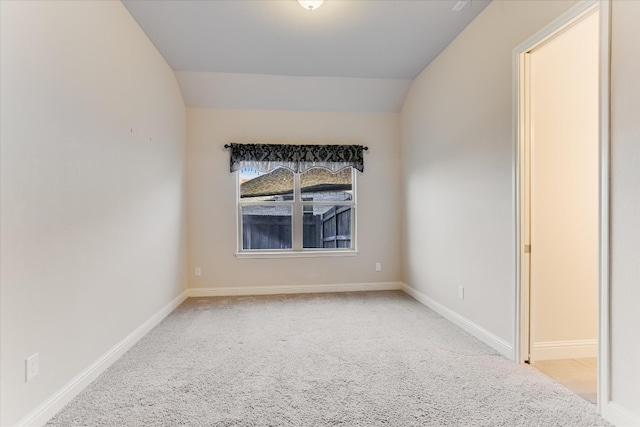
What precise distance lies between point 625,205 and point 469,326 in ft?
5.70

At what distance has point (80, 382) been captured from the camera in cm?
204

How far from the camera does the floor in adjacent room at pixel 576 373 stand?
79.9 inches

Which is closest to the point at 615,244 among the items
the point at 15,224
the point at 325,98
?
the point at 15,224

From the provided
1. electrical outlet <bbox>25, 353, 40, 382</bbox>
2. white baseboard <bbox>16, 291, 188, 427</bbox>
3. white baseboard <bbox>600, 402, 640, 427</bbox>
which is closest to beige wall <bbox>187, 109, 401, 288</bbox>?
white baseboard <bbox>16, 291, 188, 427</bbox>

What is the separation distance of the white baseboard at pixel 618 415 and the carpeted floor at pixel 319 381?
0.18 feet

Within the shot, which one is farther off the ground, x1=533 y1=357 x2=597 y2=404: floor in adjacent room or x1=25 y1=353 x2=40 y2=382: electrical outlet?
x1=25 y1=353 x2=40 y2=382: electrical outlet

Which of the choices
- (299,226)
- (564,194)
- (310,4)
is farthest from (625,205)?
(299,226)

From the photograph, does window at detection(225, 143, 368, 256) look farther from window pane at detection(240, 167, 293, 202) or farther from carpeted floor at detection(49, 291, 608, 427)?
carpeted floor at detection(49, 291, 608, 427)

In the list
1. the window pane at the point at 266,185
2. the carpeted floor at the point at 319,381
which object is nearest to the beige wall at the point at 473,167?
the carpeted floor at the point at 319,381

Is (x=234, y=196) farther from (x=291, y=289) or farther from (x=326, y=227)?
(x=291, y=289)

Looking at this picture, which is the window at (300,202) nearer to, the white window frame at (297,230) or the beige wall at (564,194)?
the white window frame at (297,230)

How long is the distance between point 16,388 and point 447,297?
10.9ft

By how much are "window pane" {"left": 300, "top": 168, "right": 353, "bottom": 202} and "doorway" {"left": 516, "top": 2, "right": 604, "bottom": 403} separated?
2616 mm

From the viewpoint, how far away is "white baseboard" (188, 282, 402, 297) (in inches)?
173
